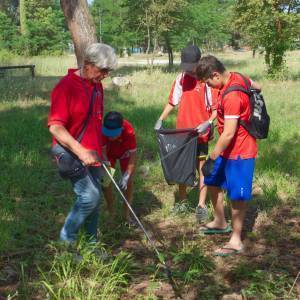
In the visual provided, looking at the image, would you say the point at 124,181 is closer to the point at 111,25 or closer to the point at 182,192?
the point at 182,192

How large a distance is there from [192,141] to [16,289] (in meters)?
2.25

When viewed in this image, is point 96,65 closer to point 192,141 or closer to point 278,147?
point 192,141

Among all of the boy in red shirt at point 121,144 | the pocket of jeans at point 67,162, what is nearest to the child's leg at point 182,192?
the boy in red shirt at point 121,144

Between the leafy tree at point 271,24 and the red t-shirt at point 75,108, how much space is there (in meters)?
14.6

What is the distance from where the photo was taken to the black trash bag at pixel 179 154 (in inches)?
188

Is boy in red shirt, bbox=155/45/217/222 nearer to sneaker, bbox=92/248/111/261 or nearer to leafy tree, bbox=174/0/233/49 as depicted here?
sneaker, bbox=92/248/111/261

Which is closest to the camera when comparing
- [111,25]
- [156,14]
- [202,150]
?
[202,150]

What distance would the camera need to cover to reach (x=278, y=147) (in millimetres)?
7488

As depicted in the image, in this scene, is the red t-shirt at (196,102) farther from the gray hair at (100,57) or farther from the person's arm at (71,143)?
the person's arm at (71,143)

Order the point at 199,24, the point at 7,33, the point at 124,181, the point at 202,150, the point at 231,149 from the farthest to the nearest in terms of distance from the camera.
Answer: the point at 7,33 → the point at 199,24 → the point at 202,150 → the point at 124,181 → the point at 231,149

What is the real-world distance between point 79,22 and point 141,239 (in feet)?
27.5

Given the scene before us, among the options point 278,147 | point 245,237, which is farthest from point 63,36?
point 245,237

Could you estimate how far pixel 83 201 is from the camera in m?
3.49

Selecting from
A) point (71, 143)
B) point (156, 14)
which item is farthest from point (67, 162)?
point (156, 14)
